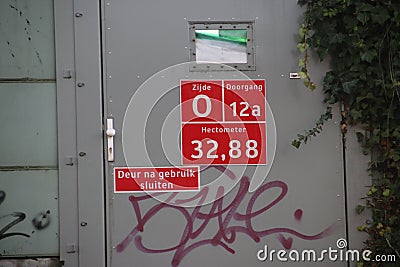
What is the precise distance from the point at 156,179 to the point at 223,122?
53 cm

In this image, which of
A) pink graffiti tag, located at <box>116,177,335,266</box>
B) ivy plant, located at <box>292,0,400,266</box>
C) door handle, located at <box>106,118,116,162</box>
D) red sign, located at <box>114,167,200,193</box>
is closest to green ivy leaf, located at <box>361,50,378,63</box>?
ivy plant, located at <box>292,0,400,266</box>

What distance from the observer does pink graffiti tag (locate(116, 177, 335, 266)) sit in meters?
3.48

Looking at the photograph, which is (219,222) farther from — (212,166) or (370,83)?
(370,83)

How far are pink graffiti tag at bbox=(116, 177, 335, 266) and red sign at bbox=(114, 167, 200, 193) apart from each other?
0.06 metres

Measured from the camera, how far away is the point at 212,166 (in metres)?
3.50

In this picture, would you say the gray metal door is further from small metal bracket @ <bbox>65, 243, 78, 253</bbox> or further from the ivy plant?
small metal bracket @ <bbox>65, 243, 78, 253</bbox>

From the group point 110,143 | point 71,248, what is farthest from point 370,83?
point 71,248

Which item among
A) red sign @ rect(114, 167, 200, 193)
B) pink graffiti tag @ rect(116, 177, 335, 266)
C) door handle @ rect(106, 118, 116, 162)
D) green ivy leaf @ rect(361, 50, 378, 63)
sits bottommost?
pink graffiti tag @ rect(116, 177, 335, 266)

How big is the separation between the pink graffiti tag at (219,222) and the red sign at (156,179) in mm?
56

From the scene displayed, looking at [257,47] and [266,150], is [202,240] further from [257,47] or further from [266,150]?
[257,47]

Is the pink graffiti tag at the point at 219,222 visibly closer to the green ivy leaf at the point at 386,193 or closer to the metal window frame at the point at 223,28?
the green ivy leaf at the point at 386,193

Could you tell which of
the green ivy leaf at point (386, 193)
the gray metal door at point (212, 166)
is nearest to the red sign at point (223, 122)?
the gray metal door at point (212, 166)

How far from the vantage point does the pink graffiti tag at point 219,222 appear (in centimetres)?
348

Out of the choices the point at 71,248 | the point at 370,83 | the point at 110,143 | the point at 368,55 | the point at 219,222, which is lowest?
the point at 71,248
